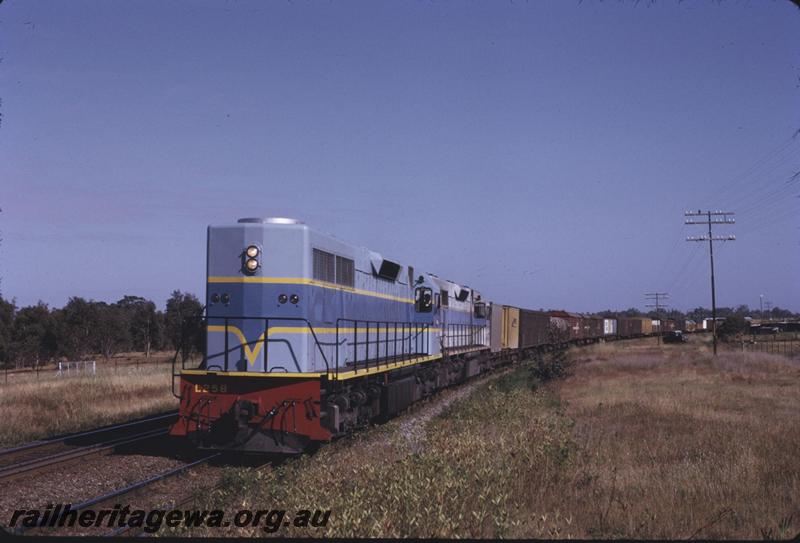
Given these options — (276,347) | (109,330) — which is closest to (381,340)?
(276,347)

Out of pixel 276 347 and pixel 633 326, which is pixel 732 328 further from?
pixel 276 347

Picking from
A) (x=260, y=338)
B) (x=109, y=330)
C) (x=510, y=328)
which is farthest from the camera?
(x=109, y=330)

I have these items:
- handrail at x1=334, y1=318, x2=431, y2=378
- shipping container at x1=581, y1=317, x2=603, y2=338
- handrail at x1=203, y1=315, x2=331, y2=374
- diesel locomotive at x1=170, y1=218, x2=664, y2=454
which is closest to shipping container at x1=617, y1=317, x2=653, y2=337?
shipping container at x1=581, y1=317, x2=603, y2=338

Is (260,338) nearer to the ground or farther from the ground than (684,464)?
farther from the ground

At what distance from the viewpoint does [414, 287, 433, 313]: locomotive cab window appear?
2142cm

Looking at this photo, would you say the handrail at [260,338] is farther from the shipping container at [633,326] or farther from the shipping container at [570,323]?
the shipping container at [633,326]

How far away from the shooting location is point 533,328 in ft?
152

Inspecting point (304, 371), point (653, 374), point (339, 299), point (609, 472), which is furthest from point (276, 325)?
point (653, 374)

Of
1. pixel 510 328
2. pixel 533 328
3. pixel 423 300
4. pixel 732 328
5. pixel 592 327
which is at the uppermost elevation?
pixel 423 300

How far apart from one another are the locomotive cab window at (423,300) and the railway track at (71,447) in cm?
779

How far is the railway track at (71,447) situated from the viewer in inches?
452

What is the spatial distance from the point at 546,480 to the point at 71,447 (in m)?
9.15

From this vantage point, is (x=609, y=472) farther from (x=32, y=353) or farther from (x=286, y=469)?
(x=32, y=353)

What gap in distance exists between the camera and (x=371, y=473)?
7934 mm
